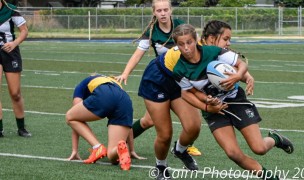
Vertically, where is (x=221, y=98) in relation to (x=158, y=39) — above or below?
below

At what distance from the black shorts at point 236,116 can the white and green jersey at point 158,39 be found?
5.35 feet

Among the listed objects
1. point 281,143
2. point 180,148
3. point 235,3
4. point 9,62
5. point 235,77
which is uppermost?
point 235,77

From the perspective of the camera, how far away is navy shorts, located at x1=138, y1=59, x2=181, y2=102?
8180 mm

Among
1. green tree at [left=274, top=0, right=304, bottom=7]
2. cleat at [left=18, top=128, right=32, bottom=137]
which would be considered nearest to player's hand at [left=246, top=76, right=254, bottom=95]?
cleat at [left=18, top=128, right=32, bottom=137]

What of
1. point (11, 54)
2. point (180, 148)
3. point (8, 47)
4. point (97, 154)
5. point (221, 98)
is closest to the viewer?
point (221, 98)

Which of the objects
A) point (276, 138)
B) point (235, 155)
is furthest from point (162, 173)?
point (276, 138)

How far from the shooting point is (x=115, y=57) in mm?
28609

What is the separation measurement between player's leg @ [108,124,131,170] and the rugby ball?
4.97 feet

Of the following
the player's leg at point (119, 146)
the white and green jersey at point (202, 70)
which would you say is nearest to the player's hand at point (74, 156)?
the player's leg at point (119, 146)

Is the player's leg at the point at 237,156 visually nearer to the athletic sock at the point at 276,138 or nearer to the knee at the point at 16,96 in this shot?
the athletic sock at the point at 276,138

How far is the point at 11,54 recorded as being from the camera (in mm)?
11000

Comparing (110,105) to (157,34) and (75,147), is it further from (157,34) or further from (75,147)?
(157,34)

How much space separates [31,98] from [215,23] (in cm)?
845

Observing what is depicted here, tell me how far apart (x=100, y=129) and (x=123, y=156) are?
125 inches
